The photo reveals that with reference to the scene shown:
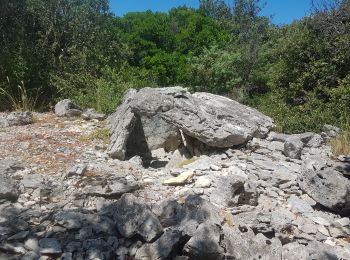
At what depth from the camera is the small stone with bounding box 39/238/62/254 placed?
11.9 ft

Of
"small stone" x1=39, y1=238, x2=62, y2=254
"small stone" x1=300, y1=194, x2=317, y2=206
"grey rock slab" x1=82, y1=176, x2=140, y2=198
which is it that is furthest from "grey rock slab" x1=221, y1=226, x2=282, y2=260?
"small stone" x1=39, y1=238, x2=62, y2=254

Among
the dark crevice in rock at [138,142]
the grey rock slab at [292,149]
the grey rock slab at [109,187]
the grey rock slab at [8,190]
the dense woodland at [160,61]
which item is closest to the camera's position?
the grey rock slab at [8,190]

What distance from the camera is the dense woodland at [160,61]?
9969 mm

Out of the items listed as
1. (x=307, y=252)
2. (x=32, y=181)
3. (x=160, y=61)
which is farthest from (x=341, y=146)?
(x=160, y=61)

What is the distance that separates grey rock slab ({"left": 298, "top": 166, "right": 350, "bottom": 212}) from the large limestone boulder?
1.33 meters

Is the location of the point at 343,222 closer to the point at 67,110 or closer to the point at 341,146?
the point at 341,146

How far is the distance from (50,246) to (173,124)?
285 cm

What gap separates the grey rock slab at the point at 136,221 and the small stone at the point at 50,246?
0.55 metres

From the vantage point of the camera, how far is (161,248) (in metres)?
3.67

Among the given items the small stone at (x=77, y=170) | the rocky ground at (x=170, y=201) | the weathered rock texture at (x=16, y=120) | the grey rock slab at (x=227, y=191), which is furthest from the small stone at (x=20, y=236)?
the weathered rock texture at (x=16, y=120)

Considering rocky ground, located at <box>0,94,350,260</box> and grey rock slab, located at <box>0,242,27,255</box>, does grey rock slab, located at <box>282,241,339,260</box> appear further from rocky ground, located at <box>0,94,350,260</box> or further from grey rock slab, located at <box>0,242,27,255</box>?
grey rock slab, located at <box>0,242,27,255</box>

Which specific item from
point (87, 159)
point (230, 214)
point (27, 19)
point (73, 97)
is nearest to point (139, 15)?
point (27, 19)

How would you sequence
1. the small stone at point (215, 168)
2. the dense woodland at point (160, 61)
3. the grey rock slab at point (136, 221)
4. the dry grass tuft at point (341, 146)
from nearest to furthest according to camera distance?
the grey rock slab at point (136, 221) → the small stone at point (215, 168) → the dry grass tuft at point (341, 146) → the dense woodland at point (160, 61)

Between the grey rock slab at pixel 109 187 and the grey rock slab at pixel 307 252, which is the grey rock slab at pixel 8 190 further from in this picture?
the grey rock slab at pixel 307 252
